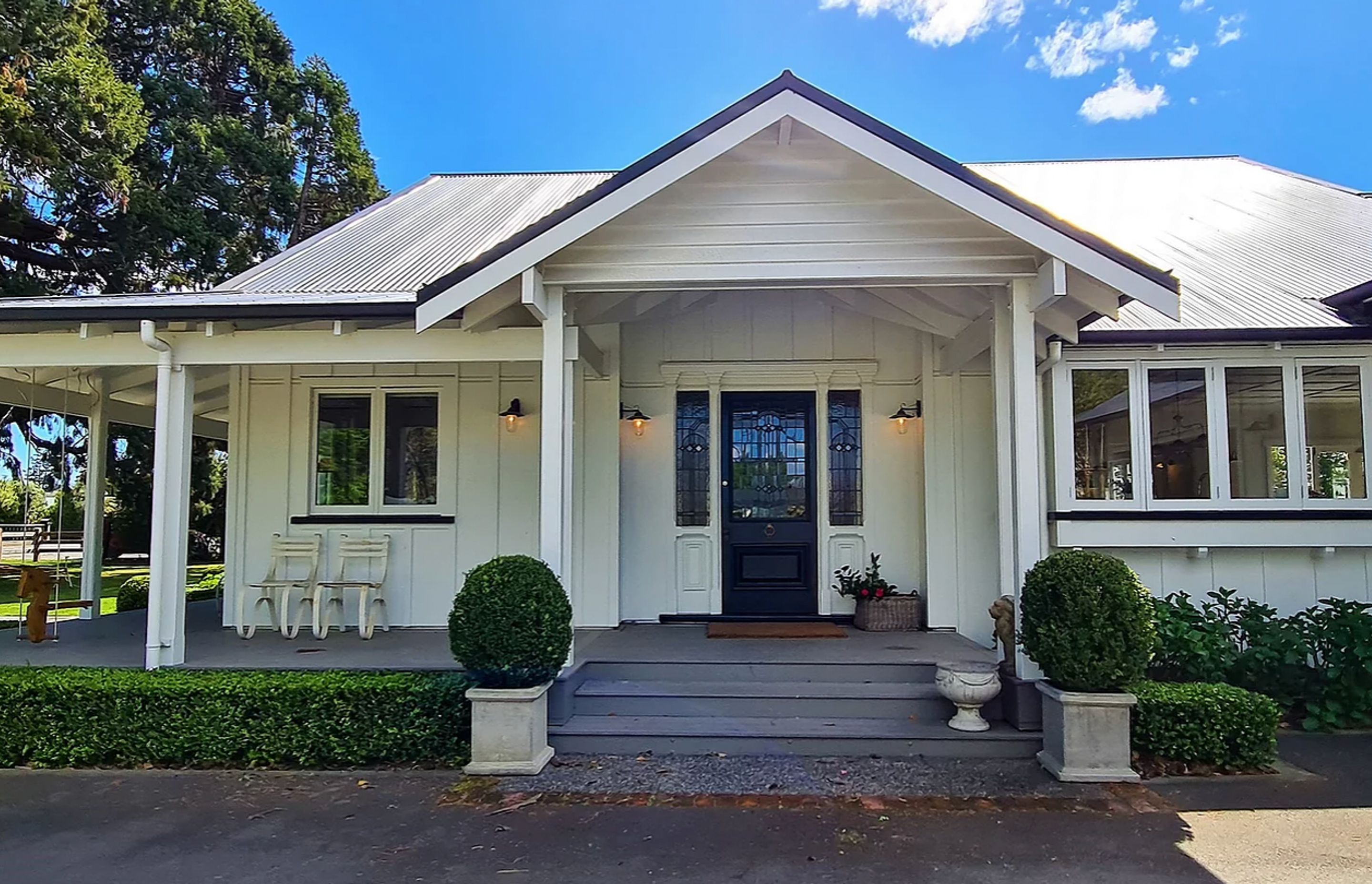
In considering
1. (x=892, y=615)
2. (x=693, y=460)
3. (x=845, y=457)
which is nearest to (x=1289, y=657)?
(x=892, y=615)

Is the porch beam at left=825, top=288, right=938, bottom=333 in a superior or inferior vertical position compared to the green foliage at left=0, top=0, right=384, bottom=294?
inferior

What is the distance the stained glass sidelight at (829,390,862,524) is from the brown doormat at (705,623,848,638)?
3.13 ft

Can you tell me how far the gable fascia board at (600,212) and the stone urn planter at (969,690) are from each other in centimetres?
336

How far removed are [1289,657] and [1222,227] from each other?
20.0 feet

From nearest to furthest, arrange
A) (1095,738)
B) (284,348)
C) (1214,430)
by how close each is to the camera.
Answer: (1095,738) → (284,348) → (1214,430)

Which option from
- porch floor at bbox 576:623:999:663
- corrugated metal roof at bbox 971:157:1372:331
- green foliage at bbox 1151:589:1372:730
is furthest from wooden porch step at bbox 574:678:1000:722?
corrugated metal roof at bbox 971:157:1372:331

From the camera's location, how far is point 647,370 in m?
7.80

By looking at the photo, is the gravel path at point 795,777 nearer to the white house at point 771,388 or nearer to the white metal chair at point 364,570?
the white house at point 771,388

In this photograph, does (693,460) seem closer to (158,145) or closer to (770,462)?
(770,462)

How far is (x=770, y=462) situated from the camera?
7.74m

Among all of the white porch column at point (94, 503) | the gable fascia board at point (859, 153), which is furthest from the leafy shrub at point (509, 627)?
the white porch column at point (94, 503)

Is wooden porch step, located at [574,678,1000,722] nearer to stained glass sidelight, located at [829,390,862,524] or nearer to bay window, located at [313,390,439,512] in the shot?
stained glass sidelight, located at [829,390,862,524]

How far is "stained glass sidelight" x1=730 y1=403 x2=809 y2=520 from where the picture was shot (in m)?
7.71

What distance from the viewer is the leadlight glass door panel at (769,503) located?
7.62m
